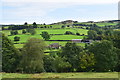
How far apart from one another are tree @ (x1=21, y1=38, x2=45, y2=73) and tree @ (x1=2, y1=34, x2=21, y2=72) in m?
3.18

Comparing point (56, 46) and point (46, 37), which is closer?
point (56, 46)

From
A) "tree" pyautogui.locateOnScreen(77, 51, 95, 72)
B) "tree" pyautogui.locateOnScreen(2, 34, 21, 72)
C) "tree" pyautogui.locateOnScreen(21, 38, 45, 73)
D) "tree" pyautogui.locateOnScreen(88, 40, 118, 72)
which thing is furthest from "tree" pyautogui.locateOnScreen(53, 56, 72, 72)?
"tree" pyautogui.locateOnScreen(2, 34, 21, 72)

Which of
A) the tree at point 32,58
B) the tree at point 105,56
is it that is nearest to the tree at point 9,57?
the tree at point 32,58

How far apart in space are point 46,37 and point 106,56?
51.9 meters

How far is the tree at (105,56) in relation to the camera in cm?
3481

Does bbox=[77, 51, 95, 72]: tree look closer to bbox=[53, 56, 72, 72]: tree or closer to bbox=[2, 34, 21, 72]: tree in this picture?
bbox=[53, 56, 72, 72]: tree

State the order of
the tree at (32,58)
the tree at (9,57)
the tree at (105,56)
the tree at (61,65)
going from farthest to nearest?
the tree at (9,57) → the tree at (32,58) → the tree at (61,65) → the tree at (105,56)

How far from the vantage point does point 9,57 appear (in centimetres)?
3856

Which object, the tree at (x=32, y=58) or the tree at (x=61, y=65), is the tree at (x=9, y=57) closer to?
the tree at (x=32, y=58)

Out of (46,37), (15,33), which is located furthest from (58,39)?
(15,33)

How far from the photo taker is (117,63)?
35.9 metres

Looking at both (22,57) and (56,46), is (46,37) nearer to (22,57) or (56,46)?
(56,46)

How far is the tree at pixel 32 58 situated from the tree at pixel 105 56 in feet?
37.2

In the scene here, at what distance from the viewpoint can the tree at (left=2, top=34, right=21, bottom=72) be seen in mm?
37625
